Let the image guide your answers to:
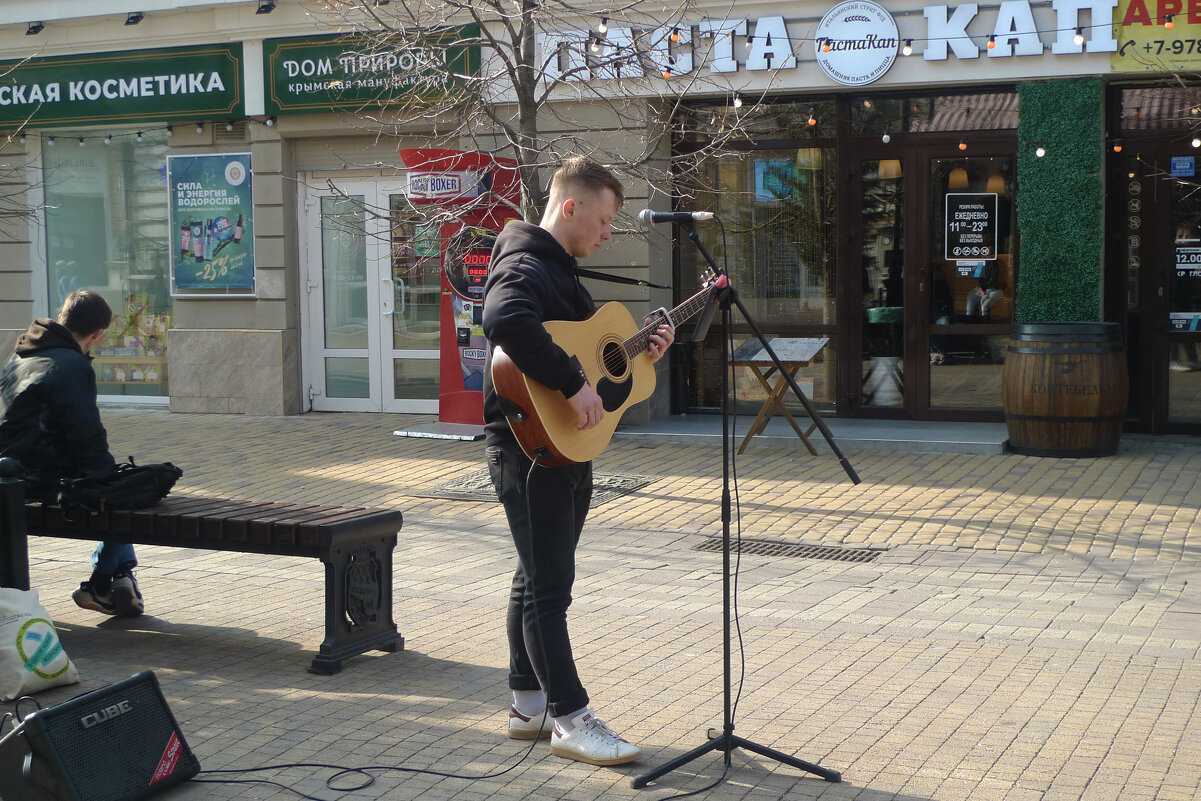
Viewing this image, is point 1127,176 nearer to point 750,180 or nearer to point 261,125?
point 750,180

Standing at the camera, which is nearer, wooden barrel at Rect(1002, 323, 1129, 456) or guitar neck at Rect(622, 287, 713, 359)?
guitar neck at Rect(622, 287, 713, 359)

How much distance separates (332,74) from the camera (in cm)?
1334

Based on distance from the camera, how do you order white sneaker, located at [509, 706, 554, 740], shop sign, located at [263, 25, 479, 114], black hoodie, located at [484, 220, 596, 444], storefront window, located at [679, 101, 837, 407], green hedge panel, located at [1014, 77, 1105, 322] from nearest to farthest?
1. black hoodie, located at [484, 220, 596, 444]
2. white sneaker, located at [509, 706, 554, 740]
3. green hedge panel, located at [1014, 77, 1105, 322]
4. storefront window, located at [679, 101, 837, 407]
5. shop sign, located at [263, 25, 479, 114]

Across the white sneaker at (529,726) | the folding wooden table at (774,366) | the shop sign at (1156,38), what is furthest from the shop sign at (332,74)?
the white sneaker at (529,726)

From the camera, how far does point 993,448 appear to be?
10625 mm

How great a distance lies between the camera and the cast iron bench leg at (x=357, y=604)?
5.36 metres

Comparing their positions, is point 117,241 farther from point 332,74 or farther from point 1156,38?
point 1156,38

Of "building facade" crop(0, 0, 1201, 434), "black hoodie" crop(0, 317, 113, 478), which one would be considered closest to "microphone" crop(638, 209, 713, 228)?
"black hoodie" crop(0, 317, 113, 478)

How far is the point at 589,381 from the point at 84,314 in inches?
113

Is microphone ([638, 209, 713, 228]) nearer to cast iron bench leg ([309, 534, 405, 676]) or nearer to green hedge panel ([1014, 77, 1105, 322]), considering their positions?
cast iron bench leg ([309, 534, 405, 676])

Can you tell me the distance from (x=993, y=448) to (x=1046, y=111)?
2970 millimetres

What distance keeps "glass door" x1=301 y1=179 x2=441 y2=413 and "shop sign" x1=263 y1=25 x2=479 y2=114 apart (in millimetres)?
919

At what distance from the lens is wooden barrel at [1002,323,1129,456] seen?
9992mm

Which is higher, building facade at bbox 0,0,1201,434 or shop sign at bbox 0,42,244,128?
shop sign at bbox 0,42,244,128
